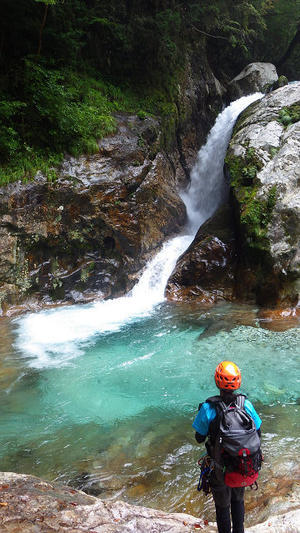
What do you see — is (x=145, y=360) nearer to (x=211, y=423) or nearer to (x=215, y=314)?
(x=215, y=314)

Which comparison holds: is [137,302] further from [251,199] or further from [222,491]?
[222,491]

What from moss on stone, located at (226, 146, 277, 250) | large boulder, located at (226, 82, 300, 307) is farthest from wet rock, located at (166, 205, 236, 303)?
moss on stone, located at (226, 146, 277, 250)

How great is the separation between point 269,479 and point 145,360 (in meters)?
3.33

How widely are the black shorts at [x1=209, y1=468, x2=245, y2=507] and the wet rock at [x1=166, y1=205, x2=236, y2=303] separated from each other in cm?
701

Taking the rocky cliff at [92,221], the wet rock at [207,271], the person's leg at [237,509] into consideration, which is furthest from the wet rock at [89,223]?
the person's leg at [237,509]

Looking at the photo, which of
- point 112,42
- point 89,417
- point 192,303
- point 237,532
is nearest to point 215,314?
point 192,303

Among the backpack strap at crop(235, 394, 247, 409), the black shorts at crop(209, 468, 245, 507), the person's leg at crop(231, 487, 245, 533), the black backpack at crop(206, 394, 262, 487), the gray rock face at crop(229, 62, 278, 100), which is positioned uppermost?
the gray rock face at crop(229, 62, 278, 100)

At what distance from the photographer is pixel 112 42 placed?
12.2 meters

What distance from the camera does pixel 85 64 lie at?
39.5 ft

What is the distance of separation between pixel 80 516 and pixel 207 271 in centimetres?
777

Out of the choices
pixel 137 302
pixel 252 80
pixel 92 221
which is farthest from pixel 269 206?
pixel 252 80

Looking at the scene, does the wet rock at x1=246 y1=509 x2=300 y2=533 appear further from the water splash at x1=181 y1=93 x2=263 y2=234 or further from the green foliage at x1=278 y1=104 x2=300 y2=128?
the water splash at x1=181 y1=93 x2=263 y2=234

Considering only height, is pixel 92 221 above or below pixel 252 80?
below

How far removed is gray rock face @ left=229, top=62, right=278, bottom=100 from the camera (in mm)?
17859
